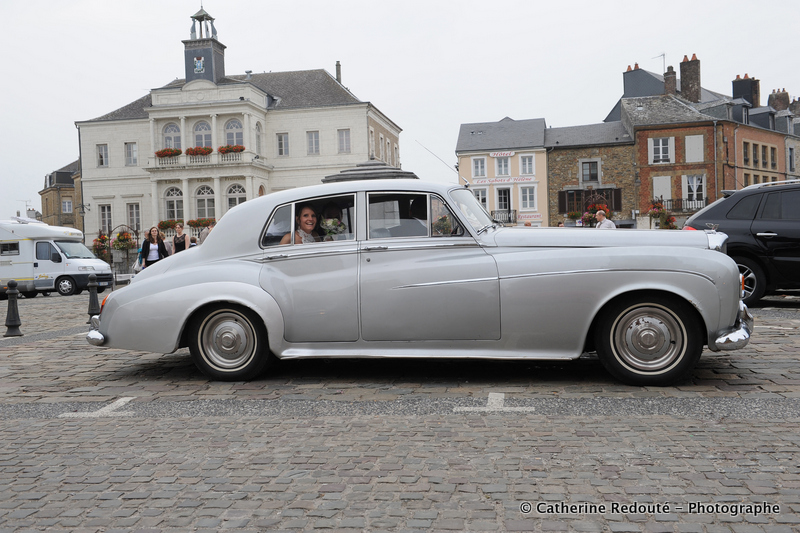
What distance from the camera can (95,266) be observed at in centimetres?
2375

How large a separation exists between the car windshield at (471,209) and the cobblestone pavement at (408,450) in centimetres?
133

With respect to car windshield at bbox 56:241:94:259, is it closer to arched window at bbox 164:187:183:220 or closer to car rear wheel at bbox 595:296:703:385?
car rear wheel at bbox 595:296:703:385

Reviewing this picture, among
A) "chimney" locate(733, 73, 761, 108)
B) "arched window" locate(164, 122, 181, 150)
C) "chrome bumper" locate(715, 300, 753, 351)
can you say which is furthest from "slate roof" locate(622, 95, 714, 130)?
"chrome bumper" locate(715, 300, 753, 351)

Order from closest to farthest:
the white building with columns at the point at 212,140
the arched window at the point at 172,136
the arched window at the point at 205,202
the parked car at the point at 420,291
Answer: the parked car at the point at 420,291 → the white building with columns at the point at 212,140 → the arched window at the point at 205,202 → the arched window at the point at 172,136

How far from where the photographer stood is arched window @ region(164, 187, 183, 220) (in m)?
53.0

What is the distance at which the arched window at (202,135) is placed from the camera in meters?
52.4

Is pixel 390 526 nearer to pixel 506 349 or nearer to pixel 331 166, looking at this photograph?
pixel 506 349

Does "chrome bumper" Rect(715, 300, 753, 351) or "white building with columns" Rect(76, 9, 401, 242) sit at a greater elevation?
"white building with columns" Rect(76, 9, 401, 242)

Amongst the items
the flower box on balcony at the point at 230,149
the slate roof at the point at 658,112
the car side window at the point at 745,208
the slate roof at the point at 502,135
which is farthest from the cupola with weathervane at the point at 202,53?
the car side window at the point at 745,208

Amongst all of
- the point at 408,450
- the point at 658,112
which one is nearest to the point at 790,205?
the point at 408,450

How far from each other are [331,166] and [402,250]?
159 ft

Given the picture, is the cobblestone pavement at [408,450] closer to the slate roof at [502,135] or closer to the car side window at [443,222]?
the car side window at [443,222]

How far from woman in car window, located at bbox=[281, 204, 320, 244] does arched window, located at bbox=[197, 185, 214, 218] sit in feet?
156

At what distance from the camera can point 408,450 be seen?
161 inches
